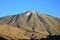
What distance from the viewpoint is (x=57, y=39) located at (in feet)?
264

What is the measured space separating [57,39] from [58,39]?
1209 mm

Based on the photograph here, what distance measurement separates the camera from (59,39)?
258ft

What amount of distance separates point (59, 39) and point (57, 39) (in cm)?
176

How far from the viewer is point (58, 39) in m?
79.2

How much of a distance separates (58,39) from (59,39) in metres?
0.58
